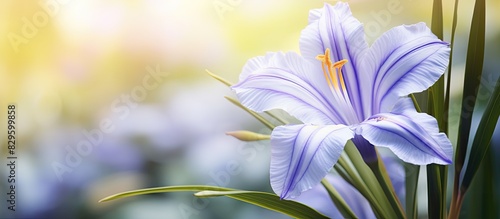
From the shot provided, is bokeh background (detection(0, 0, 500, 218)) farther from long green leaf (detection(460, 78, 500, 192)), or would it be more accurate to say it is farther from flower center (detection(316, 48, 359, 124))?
long green leaf (detection(460, 78, 500, 192))

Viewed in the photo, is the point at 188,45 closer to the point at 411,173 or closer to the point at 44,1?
the point at 44,1

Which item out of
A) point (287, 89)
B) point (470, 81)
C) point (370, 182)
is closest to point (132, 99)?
point (287, 89)

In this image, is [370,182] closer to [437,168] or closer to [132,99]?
[437,168]

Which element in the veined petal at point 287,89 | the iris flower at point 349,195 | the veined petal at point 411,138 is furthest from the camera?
the iris flower at point 349,195

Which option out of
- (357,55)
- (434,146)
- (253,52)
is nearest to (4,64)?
(253,52)

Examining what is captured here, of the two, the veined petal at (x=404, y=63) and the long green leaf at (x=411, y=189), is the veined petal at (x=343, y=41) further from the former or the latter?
the long green leaf at (x=411, y=189)

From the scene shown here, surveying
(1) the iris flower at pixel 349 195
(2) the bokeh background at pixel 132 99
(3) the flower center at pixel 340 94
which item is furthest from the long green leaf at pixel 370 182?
(2) the bokeh background at pixel 132 99
